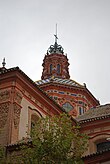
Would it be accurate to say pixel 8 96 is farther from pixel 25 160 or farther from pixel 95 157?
pixel 25 160

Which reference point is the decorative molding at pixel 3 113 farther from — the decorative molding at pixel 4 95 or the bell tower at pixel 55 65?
the bell tower at pixel 55 65

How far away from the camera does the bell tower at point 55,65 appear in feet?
132

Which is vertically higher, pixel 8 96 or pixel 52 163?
pixel 8 96

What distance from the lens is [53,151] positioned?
10.2 metres

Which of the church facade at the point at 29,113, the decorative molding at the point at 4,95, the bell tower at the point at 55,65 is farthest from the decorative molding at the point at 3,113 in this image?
the bell tower at the point at 55,65

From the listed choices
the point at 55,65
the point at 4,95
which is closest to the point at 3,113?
the point at 4,95

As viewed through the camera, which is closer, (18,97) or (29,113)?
(18,97)

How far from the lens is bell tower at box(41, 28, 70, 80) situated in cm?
4010

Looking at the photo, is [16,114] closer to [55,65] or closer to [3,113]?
[3,113]

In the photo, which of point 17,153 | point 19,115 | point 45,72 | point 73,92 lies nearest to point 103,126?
point 19,115

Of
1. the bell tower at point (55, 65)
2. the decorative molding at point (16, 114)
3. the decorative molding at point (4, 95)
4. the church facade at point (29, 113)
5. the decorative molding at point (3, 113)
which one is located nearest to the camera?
the church facade at point (29, 113)

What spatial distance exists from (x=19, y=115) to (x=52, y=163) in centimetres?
684

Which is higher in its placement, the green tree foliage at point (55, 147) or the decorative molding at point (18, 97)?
the decorative molding at point (18, 97)

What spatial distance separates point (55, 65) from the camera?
40.8 m
